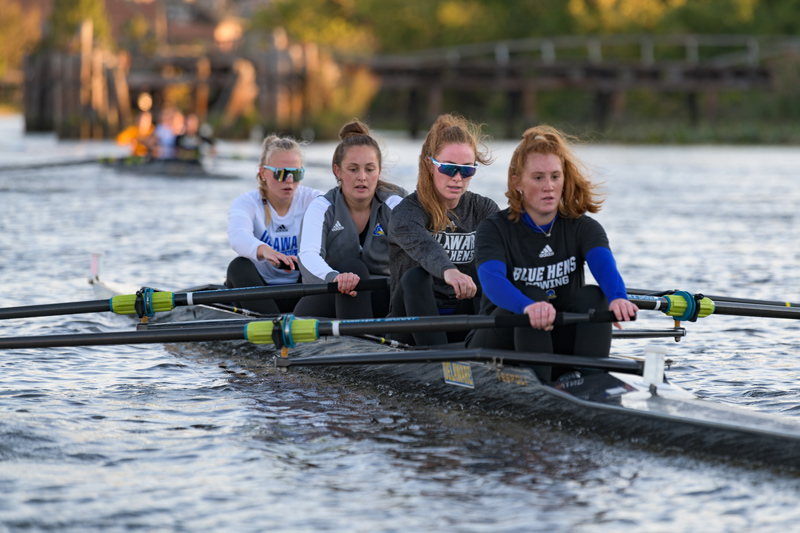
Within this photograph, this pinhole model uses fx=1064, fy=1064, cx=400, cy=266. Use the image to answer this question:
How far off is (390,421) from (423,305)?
672mm

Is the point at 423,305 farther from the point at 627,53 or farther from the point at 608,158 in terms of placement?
the point at 627,53

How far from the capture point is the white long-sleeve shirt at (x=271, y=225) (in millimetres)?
7402

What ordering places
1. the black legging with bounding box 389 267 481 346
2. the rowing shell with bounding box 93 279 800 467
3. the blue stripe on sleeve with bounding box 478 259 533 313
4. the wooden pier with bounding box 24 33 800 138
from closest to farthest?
the rowing shell with bounding box 93 279 800 467 → the blue stripe on sleeve with bounding box 478 259 533 313 → the black legging with bounding box 389 267 481 346 → the wooden pier with bounding box 24 33 800 138

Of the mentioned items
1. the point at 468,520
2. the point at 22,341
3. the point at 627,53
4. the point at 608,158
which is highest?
the point at 627,53

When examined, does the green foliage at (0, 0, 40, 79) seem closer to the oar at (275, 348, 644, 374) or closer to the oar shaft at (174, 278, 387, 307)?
the oar shaft at (174, 278, 387, 307)

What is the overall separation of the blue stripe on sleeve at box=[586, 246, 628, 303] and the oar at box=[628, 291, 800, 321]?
0.84 meters

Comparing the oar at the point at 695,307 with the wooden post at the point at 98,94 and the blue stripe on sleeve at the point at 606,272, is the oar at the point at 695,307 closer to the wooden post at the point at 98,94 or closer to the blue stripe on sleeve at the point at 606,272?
the blue stripe on sleeve at the point at 606,272

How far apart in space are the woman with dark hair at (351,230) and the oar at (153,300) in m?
0.17

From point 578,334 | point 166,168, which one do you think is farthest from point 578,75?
point 578,334

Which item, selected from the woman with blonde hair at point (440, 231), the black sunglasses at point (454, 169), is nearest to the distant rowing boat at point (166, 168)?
the woman with blonde hair at point (440, 231)

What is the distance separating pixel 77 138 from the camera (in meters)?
35.3

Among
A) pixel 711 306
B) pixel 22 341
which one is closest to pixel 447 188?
pixel 711 306

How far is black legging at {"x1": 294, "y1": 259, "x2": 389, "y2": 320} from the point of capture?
21.1 feet

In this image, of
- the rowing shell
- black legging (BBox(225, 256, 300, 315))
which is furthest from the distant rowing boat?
the rowing shell
